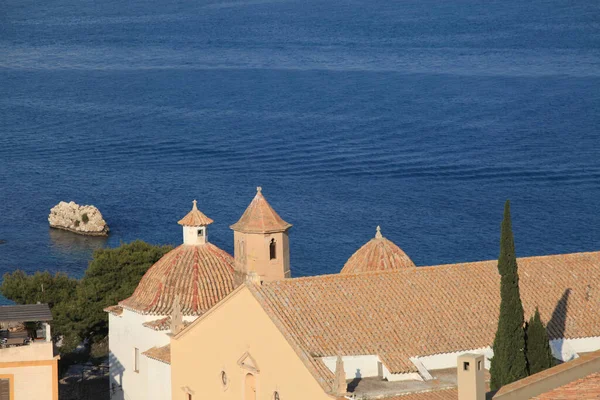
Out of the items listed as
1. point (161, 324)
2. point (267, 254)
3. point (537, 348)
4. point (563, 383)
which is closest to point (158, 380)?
point (161, 324)

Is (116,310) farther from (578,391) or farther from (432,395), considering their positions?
(578,391)

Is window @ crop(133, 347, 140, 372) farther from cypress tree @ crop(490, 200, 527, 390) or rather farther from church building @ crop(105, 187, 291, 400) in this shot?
cypress tree @ crop(490, 200, 527, 390)

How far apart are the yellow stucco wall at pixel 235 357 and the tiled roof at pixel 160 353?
287 centimetres

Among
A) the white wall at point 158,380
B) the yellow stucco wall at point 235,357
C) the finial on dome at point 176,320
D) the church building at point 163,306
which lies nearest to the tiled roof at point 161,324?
the church building at point 163,306

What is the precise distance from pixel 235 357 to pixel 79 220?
166 feet

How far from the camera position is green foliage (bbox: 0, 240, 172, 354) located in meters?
46.4

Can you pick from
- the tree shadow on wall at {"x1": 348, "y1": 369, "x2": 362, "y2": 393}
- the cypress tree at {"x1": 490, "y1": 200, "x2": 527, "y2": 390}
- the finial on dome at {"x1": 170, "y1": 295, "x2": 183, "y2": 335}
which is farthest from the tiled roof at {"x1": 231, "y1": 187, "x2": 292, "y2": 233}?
the cypress tree at {"x1": 490, "y1": 200, "x2": 527, "y2": 390}

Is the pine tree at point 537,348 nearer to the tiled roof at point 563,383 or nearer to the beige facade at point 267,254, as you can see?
the tiled roof at point 563,383

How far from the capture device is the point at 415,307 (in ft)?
104

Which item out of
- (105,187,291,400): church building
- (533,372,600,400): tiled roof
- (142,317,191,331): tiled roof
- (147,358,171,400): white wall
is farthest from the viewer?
(142,317,191,331): tiled roof

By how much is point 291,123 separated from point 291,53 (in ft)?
126

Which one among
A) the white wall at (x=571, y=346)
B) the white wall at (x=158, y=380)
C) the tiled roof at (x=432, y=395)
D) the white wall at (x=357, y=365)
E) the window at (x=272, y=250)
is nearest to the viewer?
the tiled roof at (x=432, y=395)

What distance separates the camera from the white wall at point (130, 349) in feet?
127

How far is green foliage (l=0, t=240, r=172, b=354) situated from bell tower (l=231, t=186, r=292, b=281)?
474 inches
